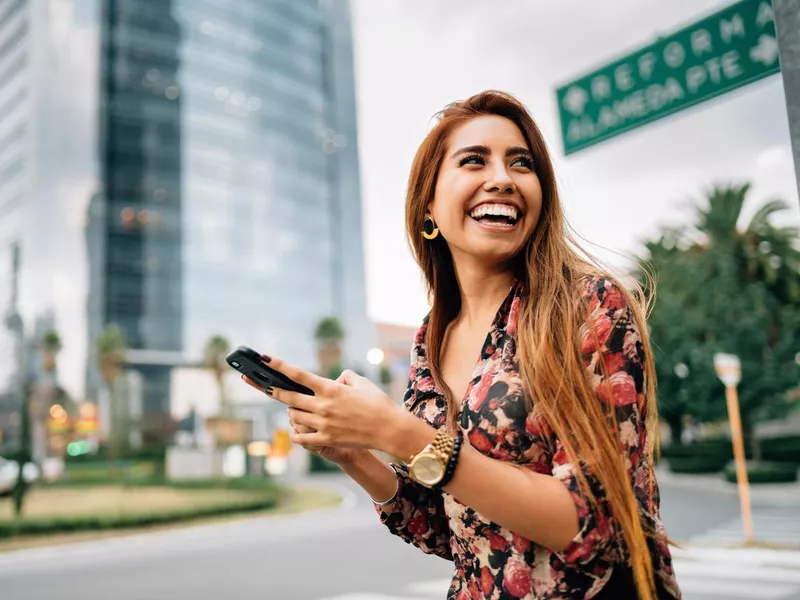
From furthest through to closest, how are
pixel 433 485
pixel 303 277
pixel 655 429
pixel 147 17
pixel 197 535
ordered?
pixel 303 277 → pixel 147 17 → pixel 197 535 → pixel 655 429 → pixel 433 485

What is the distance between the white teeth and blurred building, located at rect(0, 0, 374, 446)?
61.6 metres

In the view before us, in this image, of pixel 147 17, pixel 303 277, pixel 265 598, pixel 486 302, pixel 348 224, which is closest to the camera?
pixel 486 302

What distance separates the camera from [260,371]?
1.17 metres

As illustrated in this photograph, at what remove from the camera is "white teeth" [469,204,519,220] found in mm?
1465

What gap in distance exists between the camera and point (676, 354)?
25438 millimetres

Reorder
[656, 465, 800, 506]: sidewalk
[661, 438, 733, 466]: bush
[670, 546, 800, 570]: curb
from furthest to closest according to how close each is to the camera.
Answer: [661, 438, 733, 466]: bush
[656, 465, 800, 506]: sidewalk
[670, 546, 800, 570]: curb

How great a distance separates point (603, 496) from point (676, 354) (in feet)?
85.5

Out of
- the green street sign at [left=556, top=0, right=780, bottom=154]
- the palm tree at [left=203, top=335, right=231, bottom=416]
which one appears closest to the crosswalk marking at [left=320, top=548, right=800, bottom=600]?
the green street sign at [left=556, top=0, right=780, bottom=154]

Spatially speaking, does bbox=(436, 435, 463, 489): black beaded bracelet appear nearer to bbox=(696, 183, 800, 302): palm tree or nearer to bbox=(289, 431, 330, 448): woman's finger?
bbox=(289, 431, 330, 448): woman's finger

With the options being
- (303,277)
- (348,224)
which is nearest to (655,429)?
(303,277)

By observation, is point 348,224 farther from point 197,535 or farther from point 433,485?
point 433,485

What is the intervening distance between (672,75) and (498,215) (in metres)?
2.88

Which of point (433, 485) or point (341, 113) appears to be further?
point (341, 113)

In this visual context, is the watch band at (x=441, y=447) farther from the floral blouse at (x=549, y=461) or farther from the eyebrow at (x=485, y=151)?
the eyebrow at (x=485, y=151)
